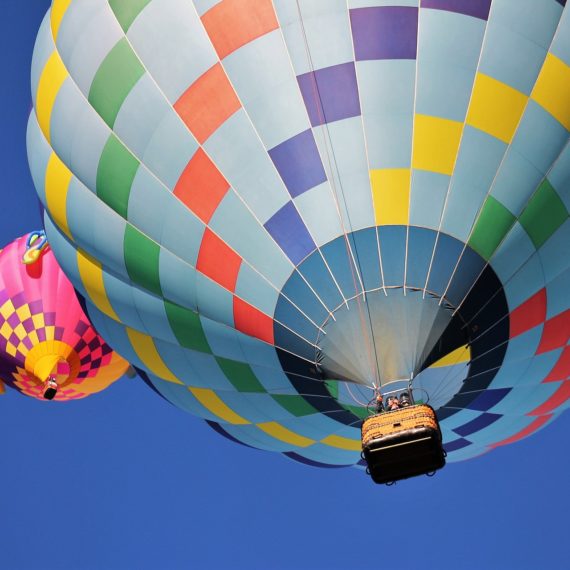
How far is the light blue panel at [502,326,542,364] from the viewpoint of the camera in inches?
364

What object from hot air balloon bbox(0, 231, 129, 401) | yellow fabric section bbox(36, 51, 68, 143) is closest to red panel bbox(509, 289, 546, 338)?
yellow fabric section bbox(36, 51, 68, 143)

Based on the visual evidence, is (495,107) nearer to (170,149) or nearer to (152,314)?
(170,149)

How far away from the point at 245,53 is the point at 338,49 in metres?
0.67

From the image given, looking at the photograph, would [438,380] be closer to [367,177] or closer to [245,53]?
[367,177]

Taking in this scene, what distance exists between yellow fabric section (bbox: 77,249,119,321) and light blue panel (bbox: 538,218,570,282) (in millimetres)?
3544

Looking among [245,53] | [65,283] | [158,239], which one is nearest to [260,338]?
[158,239]

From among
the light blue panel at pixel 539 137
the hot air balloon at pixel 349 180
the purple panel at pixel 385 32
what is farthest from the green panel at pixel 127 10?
the light blue panel at pixel 539 137

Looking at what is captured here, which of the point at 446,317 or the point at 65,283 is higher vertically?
the point at 65,283

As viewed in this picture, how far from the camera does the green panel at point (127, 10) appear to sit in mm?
9445

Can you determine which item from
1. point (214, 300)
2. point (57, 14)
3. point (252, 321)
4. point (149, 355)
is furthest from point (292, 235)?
point (57, 14)

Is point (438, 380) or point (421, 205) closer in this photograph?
point (421, 205)

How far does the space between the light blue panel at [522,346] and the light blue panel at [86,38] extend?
3.69 m

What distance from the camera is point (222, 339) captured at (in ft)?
30.8

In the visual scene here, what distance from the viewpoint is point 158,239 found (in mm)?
9383
